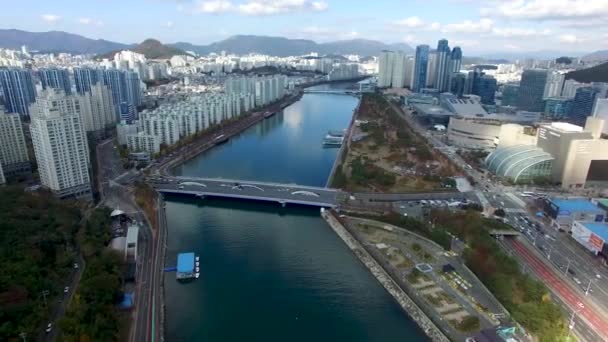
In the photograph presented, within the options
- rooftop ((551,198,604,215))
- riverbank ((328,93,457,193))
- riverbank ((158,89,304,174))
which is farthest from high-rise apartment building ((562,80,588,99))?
riverbank ((158,89,304,174))

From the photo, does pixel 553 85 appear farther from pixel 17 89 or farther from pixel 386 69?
pixel 17 89

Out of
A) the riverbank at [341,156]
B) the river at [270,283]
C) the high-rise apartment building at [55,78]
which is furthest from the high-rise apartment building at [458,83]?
the high-rise apartment building at [55,78]

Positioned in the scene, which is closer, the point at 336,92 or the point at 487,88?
the point at 487,88

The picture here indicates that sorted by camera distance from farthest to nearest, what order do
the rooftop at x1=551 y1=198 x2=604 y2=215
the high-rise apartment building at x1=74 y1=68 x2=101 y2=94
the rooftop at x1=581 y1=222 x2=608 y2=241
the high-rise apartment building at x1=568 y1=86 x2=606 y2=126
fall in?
the high-rise apartment building at x1=74 y1=68 x2=101 y2=94, the high-rise apartment building at x1=568 y1=86 x2=606 y2=126, the rooftop at x1=551 y1=198 x2=604 y2=215, the rooftop at x1=581 y1=222 x2=608 y2=241

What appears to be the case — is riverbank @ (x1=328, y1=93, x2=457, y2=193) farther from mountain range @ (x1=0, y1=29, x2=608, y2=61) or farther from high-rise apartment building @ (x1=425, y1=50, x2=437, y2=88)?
mountain range @ (x1=0, y1=29, x2=608, y2=61)

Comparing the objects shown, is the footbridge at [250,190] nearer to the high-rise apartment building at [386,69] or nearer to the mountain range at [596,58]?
the high-rise apartment building at [386,69]

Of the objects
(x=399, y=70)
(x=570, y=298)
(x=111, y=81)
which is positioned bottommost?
(x=570, y=298)

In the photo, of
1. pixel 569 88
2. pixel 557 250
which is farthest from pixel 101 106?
pixel 569 88
